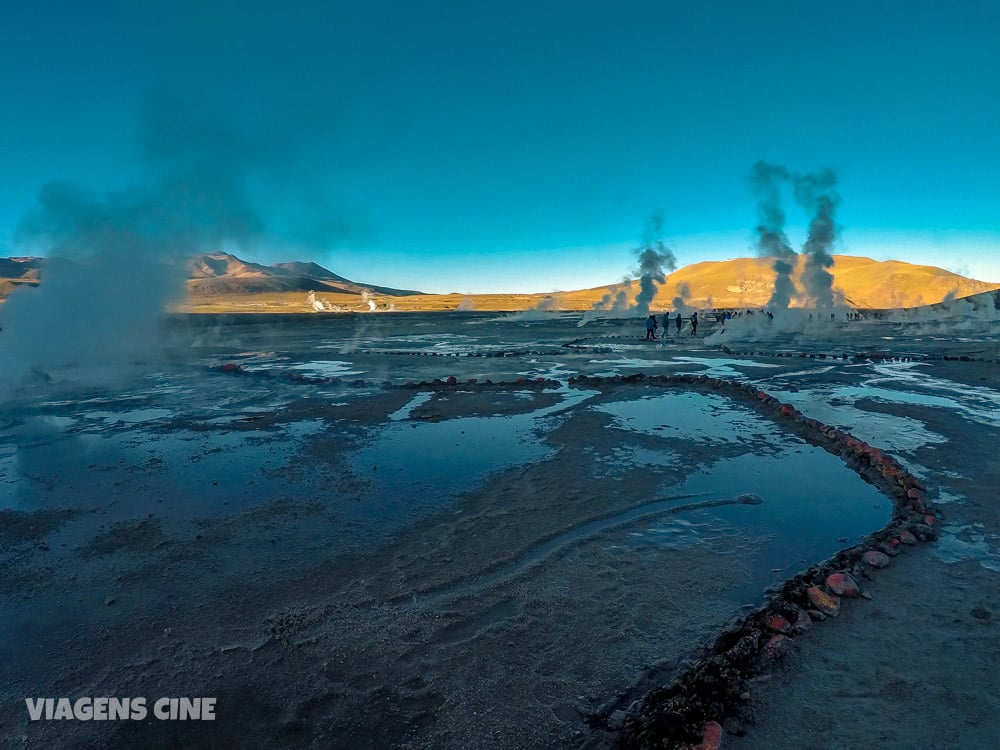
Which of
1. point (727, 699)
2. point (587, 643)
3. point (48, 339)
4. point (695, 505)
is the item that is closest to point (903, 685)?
point (727, 699)

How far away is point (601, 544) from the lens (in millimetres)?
5332

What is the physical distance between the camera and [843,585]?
4277 millimetres

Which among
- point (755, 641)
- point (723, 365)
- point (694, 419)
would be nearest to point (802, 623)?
point (755, 641)

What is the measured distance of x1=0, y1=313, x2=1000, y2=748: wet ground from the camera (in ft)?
10.8

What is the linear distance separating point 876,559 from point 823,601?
1.11 meters

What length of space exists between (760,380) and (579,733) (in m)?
15.6

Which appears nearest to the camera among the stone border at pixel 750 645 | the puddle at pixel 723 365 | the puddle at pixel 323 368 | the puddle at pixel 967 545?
the stone border at pixel 750 645

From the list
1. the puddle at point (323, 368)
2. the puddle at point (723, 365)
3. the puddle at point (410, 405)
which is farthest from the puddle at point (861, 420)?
the puddle at point (323, 368)

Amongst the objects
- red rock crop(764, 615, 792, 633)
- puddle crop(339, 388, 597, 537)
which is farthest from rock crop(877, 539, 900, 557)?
puddle crop(339, 388, 597, 537)

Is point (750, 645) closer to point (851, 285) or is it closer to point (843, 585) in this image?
point (843, 585)

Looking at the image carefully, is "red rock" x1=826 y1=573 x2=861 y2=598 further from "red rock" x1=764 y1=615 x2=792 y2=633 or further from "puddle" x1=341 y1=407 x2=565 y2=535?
"puddle" x1=341 y1=407 x2=565 y2=535

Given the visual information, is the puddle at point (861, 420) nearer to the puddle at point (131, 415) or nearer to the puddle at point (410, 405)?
the puddle at point (410, 405)

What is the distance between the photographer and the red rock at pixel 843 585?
4.23m

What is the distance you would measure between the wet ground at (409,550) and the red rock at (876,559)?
1.22 feet
